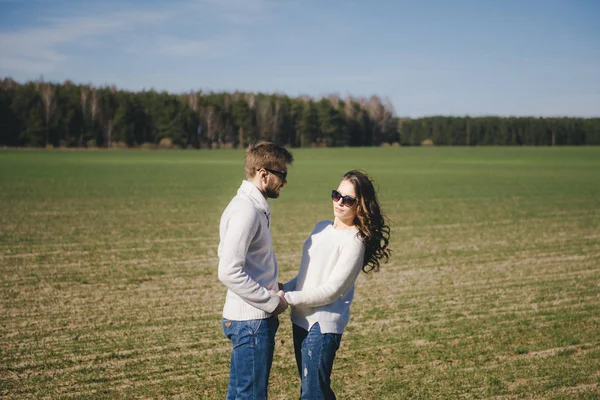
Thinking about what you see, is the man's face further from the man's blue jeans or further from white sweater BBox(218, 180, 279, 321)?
the man's blue jeans

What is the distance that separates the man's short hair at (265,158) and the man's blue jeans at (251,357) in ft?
2.81

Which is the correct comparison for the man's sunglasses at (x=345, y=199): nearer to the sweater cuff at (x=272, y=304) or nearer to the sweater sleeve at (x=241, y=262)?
the sweater sleeve at (x=241, y=262)

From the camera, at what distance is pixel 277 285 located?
11.1 feet

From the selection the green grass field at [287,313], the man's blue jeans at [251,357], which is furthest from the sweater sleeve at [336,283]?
the green grass field at [287,313]

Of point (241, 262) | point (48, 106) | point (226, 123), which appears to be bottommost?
point (241, 262)

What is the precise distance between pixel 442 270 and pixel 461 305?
2342mm

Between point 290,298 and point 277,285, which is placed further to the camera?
point 277,285

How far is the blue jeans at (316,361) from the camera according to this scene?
331 cm

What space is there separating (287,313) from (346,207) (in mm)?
4975

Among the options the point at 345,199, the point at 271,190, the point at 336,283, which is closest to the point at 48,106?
the point at 271,190

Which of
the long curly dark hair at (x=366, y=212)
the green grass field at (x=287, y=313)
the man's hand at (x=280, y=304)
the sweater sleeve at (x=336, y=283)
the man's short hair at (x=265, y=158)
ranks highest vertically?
the man's short hair at (x=265, y=158)

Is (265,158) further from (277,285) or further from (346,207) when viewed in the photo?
(277,285)

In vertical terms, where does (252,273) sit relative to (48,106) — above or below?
below

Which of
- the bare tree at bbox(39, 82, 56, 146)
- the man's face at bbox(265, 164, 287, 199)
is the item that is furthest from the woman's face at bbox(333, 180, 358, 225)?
the bare tree at bbox(39, 82, 56, 146)
